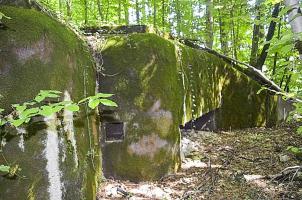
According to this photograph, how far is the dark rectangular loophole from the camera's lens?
219 inches

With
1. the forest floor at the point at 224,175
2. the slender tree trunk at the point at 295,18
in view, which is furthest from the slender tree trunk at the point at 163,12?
the slender tree trunk at the point at 295,18

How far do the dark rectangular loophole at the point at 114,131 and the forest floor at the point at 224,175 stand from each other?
0.72 meters

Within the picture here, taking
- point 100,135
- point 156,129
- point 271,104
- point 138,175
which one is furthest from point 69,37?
point 271,104

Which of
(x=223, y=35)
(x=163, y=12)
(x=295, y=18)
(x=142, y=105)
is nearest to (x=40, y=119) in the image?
(x=142, y=105)

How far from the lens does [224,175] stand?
587 centimetres

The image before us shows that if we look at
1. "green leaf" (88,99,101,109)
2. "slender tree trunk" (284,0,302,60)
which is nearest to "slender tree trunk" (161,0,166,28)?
Result: "slender tree trunk" (284,0,302,60)

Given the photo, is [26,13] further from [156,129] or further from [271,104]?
[271,104]

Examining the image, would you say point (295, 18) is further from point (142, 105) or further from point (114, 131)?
point (114, 131)

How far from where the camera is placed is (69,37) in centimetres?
458

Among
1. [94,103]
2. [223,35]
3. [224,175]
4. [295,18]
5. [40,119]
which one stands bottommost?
[224,175]

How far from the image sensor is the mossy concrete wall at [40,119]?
3.70 metres

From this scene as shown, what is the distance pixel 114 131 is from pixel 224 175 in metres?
2.11

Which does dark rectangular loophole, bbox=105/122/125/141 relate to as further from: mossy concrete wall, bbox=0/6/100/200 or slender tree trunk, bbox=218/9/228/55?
slender tree trunk, bbox=218/9/228/55

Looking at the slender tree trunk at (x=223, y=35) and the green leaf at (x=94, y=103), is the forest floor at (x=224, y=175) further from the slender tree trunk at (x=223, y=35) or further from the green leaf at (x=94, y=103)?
the slender tree trunk at (x=223, y=35)
